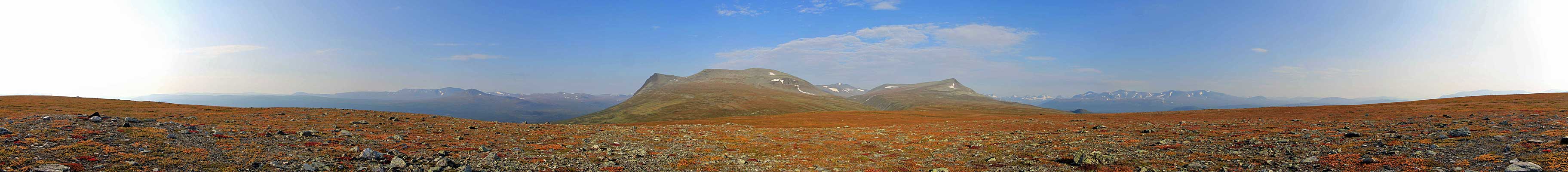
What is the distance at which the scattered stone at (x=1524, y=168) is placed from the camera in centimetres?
1420

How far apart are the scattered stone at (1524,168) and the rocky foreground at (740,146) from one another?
47 millimetres

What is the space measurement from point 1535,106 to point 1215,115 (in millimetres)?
22742

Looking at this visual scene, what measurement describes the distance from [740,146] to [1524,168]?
27.6 m

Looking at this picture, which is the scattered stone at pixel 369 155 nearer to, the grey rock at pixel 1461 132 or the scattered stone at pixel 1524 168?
the scattered stone at pixel 1524 168

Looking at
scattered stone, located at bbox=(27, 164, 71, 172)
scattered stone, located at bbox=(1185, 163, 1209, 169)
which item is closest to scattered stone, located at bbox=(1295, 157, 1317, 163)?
scattered stone, located at bbox=(1185, 163, 1209, 169)

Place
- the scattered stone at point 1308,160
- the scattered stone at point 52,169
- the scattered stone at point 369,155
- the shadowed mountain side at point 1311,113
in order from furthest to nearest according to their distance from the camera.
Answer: the shadowed mountain side at point 1311,113
the scattered stone at point 369,155
the scattered stone at point 1308,160
the scattered stone at point 52,169

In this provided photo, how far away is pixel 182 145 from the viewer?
20781mm

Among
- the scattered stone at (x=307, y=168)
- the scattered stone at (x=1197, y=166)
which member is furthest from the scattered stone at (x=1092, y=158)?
the scattered stone at (x=307, y=168)

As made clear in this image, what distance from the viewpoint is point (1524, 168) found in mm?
14445

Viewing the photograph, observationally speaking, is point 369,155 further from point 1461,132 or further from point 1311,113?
point 1311,113

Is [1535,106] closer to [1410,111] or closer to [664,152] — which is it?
[1410,111]

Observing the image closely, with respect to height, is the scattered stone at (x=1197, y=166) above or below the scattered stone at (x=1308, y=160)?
below

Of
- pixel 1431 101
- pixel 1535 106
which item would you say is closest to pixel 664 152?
pixel 1535 106

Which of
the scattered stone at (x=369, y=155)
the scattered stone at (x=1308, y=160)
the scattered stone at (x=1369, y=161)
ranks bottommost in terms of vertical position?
the scattered stone at (x=369, y=155)
